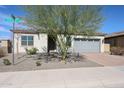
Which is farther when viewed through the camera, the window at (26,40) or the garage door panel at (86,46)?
the garage door panel at (86,46)

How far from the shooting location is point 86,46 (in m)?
25.5

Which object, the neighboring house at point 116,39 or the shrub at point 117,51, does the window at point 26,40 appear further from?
the neighboring house at point 116,39

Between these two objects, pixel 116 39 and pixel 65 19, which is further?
pixel 116 39

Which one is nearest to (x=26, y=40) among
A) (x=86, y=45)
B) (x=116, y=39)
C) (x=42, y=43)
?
(x=42, y=43)

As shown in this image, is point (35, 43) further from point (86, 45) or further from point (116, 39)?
point (116, 39)

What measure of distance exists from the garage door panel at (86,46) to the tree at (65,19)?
12.4 meters

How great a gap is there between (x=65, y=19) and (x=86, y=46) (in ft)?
45.5

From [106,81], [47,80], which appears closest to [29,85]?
[47,80]

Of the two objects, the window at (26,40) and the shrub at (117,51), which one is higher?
the window at (26,40)

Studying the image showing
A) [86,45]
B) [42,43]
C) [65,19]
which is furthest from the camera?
[86,45]

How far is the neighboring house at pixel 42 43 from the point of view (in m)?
23.0

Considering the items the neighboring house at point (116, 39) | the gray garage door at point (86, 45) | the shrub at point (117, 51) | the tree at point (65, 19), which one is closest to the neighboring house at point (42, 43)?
the gray garage door at point (86, 45)

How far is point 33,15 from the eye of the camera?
12.2 metres

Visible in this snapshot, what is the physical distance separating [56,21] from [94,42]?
569 inches
